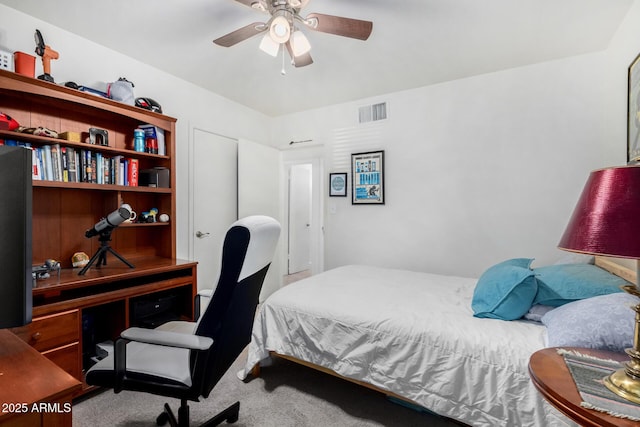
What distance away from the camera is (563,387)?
2.98ft

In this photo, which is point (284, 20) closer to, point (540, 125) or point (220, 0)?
point (220, 0)

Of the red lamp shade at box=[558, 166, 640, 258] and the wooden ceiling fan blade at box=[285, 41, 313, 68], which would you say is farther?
the wooden ceiling fan blade at box=[285, 41, 313, 68]

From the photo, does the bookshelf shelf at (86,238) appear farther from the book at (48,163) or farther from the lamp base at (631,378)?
the lamp base at (631,378)

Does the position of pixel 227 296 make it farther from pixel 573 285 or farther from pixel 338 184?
pixel 338 184

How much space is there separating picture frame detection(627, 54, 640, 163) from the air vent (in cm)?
200

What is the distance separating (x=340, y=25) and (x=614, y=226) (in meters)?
1.66

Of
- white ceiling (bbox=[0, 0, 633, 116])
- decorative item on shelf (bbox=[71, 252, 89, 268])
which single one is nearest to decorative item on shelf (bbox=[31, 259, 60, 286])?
decorative item on shelf (bbox=[71, 252, 89, 268])

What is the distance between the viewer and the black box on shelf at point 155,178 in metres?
2.60

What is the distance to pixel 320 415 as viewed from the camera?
5.75ft

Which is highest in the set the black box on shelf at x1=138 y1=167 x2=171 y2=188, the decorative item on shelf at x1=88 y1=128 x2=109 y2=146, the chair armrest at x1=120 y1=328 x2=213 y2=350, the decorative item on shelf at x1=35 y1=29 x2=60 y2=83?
the decorative item on shelf at x1=35 y1=29 x2=60 y2=83

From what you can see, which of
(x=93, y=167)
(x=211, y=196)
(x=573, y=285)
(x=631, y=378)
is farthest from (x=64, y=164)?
(x=573, y=285)

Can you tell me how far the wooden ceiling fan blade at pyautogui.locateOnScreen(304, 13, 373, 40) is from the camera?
1.71m

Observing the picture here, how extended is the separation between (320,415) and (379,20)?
262 cm

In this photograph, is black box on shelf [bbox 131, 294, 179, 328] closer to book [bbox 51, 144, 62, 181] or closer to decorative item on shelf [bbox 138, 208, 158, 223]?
decorative item on shelf [bbox 138, 208, 158, 223]
